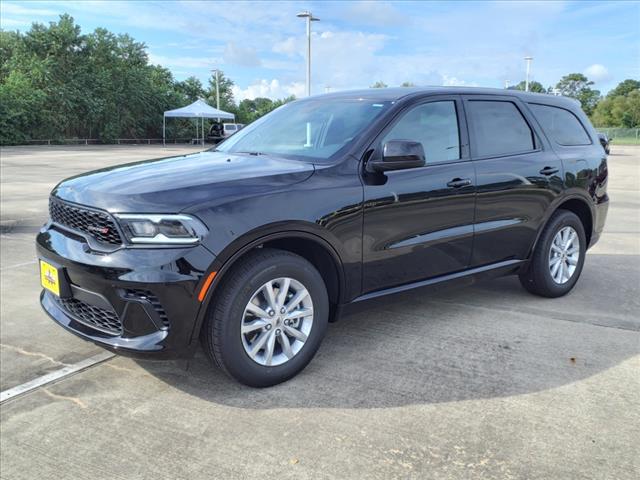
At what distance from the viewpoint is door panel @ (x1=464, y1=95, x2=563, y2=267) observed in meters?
4.13

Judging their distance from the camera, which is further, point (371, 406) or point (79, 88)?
point (79, 88)

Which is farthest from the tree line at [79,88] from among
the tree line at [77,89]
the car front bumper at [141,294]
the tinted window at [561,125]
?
the car front bumper at [141,294]

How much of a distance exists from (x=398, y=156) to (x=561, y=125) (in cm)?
233

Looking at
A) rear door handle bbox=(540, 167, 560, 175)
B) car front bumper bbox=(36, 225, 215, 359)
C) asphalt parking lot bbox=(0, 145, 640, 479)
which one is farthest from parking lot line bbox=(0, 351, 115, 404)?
rear door handle bbox=(540, 167, 560, 175)

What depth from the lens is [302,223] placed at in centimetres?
313

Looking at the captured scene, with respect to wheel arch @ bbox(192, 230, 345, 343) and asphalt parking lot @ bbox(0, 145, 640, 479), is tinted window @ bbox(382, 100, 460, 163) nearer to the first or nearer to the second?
wheel arch @ bbox(192, 230, 345, 343)

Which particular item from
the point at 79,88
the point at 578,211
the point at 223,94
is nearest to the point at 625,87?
the point at 223,94

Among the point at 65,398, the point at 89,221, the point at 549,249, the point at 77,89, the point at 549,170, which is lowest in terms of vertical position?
the point at 65,398

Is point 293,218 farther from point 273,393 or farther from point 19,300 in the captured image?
point 19,300

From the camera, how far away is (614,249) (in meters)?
7.05

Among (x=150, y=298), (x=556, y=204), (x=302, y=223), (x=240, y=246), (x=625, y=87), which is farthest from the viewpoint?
(x=625, y=87)

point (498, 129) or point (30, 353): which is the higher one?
point (498, 129)

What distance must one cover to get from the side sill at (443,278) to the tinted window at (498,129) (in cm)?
86

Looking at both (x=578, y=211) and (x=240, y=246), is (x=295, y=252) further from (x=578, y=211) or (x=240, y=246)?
(x=578, y=211)
